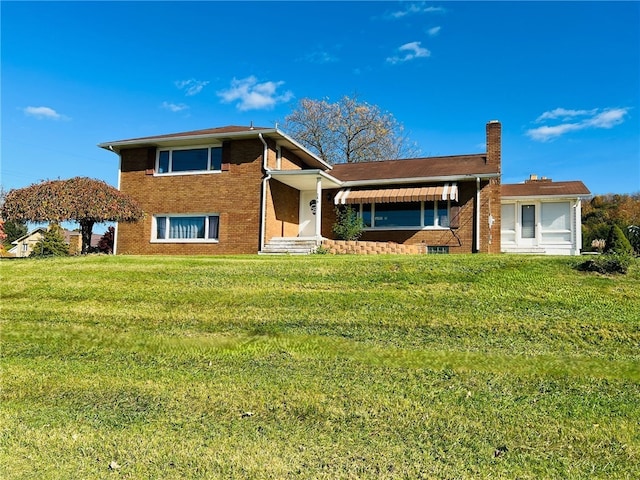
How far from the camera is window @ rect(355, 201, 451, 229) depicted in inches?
776

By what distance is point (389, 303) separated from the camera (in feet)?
25.1

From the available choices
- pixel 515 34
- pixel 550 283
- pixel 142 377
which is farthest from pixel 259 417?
pixel 515 34

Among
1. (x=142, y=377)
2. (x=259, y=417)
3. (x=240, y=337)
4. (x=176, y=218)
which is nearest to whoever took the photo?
(x=259, y=417)

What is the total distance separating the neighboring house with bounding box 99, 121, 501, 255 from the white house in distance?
3406 millimetres

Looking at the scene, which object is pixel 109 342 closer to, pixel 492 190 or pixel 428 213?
pixel 428 213

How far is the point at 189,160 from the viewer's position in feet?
63.3

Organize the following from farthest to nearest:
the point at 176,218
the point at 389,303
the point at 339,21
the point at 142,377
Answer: the point at 176,218
the point at 339,21
the point at 389,303
the point at 142,377

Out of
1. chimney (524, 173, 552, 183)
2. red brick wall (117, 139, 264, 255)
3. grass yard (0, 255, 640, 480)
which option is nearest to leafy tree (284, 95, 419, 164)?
chimney (524, 173, 552, 183)

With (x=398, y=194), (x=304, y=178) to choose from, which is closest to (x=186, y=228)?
(x=304, y=178)

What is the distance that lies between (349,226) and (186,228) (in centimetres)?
636

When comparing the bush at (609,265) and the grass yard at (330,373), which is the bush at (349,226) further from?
the bush at (609,265)

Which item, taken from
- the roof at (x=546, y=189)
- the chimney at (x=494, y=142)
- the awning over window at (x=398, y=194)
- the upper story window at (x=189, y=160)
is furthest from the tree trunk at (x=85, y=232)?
the roof at (x=546, y=189)

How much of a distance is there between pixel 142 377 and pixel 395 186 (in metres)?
15.7

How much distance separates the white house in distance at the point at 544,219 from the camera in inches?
866
